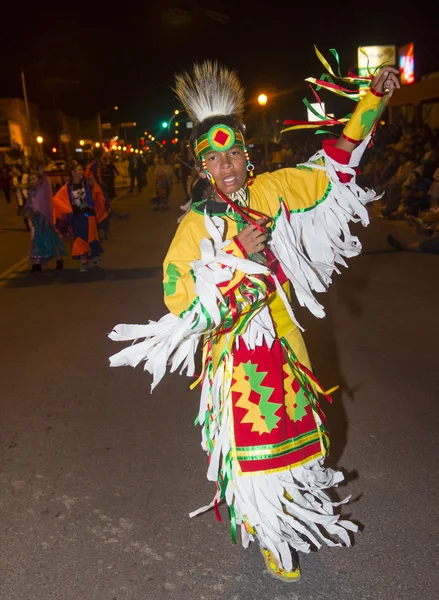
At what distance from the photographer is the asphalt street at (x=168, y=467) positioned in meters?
2.85

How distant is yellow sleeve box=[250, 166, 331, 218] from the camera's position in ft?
9.00

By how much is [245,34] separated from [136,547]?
157 feet

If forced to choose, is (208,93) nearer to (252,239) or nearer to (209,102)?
(209,102)

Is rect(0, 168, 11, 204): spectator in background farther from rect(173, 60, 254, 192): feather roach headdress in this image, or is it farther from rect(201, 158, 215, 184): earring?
rect(201, 158, 215, 184): earring

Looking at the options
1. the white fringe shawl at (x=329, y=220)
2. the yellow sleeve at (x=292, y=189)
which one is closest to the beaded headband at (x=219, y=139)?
the yellow sleeve at (x=292, y=189)

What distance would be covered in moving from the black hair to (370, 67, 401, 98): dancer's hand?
1.88 ft

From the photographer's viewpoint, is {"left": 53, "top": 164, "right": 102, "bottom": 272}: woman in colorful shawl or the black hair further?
{"left": 53, "top": 164, "right": 102, "bottom": 272}: woman in colorful shawl

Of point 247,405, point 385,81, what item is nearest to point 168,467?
point 247,405

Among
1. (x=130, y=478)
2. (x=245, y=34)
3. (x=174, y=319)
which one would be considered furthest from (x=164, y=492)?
(x=245, y=34)

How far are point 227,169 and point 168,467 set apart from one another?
2.03m

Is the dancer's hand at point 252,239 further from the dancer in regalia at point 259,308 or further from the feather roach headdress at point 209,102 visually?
the feather roach headdress at point 209,102

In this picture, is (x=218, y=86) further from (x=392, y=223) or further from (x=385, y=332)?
(x=392, y=223)

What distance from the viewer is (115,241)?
14.4 meters

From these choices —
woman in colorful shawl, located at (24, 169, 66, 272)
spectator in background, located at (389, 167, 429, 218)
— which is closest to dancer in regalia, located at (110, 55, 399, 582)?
woman in colorful shawl, located at (24, 169, 66, 272)
